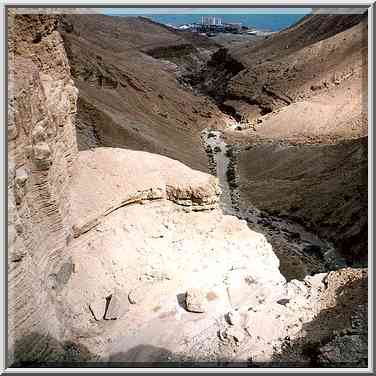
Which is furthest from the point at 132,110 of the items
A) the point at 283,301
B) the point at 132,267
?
the point at 283,301

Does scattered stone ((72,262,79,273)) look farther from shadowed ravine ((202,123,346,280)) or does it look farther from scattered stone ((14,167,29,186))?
shadowed ravine ((202,123,346,280))

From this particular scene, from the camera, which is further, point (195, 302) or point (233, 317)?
point (195, 302)

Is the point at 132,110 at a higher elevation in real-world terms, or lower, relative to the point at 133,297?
higher

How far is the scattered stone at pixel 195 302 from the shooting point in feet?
23.5

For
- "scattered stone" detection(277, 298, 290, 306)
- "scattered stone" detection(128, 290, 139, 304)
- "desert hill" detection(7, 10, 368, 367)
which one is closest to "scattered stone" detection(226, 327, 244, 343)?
"desert hill" detection(7, 10, 368, 367)

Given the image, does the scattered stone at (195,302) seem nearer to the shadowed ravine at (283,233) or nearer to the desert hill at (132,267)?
the desert hill at (132,267)

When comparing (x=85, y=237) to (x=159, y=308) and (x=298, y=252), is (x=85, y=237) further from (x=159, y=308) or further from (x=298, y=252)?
(x=298, y=252)

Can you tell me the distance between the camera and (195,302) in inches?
283

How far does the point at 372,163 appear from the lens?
19.2 feet

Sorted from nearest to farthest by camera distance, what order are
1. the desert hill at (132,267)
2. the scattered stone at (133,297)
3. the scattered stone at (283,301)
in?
the desert hill at (132,267) < the scattered stone at (283,301) < the scattered stone at (133,297)

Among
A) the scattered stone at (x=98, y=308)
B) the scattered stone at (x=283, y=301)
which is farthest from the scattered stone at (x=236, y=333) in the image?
the scattered stone at (x=98, y=308)

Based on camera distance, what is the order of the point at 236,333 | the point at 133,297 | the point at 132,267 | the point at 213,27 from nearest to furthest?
the point at 236,333 → the point at 133,297 → the point at 132,267 → the point at 213,27

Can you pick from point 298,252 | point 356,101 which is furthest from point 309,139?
point 298,252

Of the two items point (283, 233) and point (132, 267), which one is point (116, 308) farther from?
point (283, 233)
